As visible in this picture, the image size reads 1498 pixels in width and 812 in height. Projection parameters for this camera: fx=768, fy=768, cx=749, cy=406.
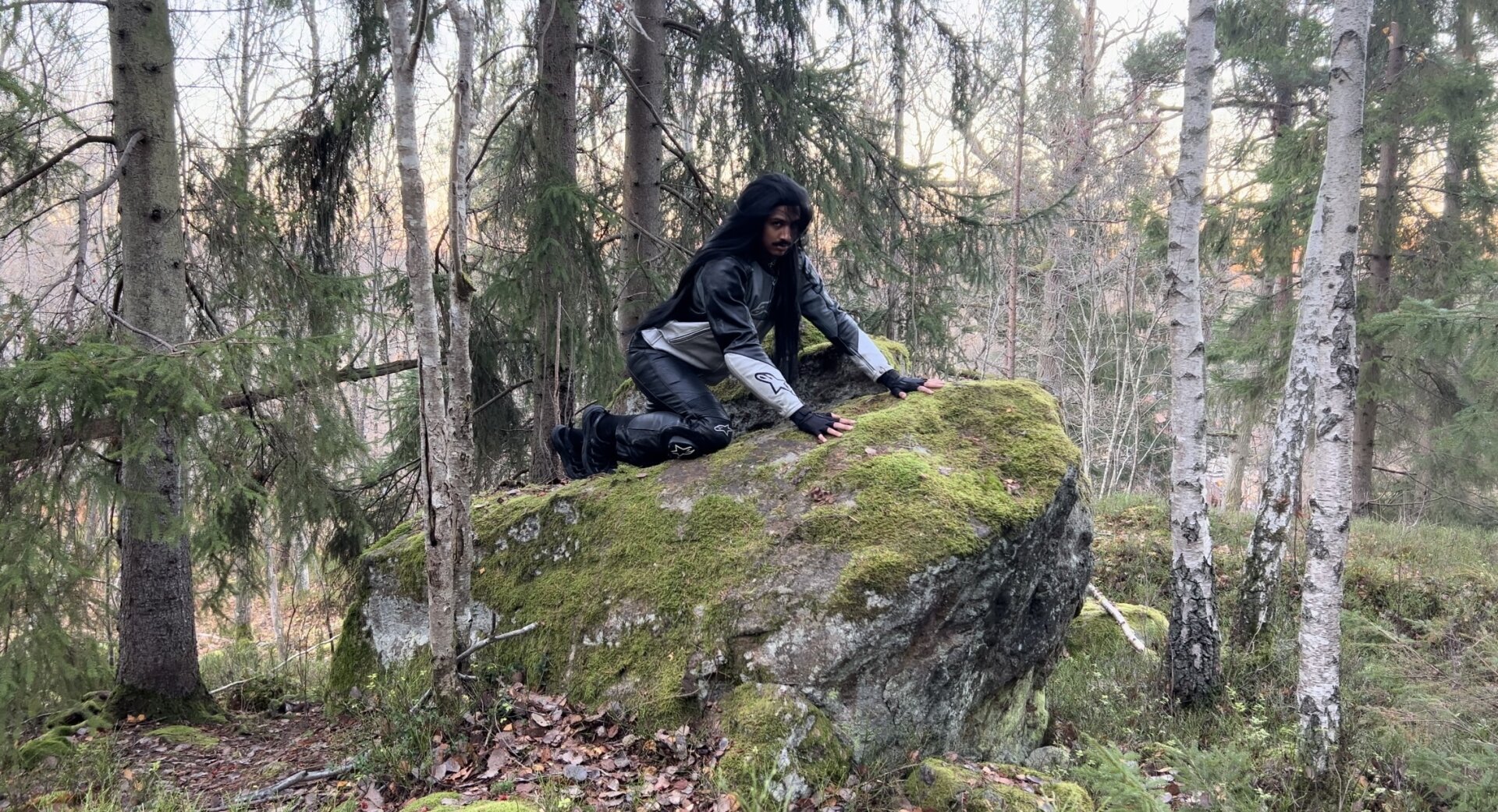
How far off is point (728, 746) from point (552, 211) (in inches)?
170

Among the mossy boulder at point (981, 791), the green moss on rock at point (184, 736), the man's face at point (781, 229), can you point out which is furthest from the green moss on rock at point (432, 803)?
the man's face at point (781, 229)

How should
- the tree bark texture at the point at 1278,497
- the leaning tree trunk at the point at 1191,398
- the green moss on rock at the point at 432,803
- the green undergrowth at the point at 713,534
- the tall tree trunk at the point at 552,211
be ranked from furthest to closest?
the tree bark texture at the point at 1278,497
the tall tree trunk at the point at 552,211
the leaning tree trunk at the point at 1191,398
the green undergrowth at the point at 713,534
the green moss on rock at the point at 432,803

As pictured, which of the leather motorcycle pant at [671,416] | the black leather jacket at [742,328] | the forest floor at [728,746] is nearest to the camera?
the forest floor at [728,746]

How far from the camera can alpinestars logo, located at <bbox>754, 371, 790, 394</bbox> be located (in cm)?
429

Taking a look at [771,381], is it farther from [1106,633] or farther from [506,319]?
[1106,633]

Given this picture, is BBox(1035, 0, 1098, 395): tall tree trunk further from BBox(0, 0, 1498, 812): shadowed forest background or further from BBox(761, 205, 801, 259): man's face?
BBox(761, 205, 801, 259): man's face

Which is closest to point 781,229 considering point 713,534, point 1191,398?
point 713,534

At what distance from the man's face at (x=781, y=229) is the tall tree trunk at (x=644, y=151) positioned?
314 centimetres

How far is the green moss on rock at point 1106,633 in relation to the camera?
6871 millimetres

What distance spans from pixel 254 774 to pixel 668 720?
2.29m

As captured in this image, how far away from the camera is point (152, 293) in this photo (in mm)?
4969

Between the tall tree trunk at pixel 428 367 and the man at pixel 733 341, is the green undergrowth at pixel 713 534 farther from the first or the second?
the tall tree trunk at pixel 428 367

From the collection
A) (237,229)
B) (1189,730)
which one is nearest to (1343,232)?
(1189,730)

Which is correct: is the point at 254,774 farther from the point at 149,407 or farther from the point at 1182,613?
the point at 1182,613
